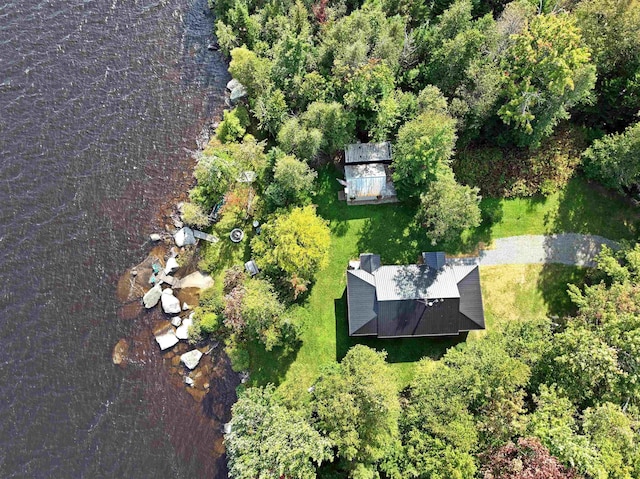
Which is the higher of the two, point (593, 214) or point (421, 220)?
point (421, 220)

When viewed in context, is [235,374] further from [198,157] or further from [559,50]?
[559,50]

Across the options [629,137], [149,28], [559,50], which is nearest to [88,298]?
[149,28]

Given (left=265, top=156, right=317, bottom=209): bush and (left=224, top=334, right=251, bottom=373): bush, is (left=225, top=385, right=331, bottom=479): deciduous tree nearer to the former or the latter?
(left=224, top=334, right=251, bottom=373): bush

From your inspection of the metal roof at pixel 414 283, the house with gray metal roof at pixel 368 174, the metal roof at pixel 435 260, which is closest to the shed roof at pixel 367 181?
the house with gray metal roof at pixel 368 174

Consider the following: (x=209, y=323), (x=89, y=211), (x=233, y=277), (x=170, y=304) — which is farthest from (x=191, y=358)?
(x=89, y=211)

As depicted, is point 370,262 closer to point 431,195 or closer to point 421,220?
point 421,220

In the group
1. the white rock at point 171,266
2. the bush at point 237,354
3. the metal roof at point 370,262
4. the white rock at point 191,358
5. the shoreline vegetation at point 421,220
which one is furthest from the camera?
the white rock at point 171,266

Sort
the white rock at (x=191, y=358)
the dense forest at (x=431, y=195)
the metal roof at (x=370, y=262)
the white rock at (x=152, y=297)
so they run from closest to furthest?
1. the dense forest at (x=431, y=195)
2. the metal roof at (x=370, y=262)
3. the white rock at (x=191, y=358)
4. the white rock at (x=152, y=297)

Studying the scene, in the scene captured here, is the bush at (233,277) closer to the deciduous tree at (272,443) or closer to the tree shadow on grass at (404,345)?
the tree shadow on grass at (404,345)
